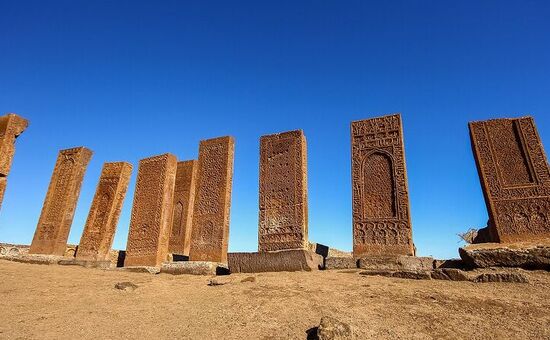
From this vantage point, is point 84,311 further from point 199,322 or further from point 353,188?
point 353,188

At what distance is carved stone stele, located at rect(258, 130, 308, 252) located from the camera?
6402mm

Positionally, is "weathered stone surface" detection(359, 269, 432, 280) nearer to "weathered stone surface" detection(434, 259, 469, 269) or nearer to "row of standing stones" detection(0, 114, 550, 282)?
"row of standing stones" detection(0, 114, 550, 282)

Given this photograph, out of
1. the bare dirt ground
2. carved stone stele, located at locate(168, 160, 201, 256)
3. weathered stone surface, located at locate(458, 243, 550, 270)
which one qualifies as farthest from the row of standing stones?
carved stone stele, located at locate(168, 160, 201, 256)

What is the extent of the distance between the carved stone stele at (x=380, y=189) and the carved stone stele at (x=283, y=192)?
1040 mm

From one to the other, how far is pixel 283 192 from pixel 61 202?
694cm

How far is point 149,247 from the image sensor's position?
8.38m

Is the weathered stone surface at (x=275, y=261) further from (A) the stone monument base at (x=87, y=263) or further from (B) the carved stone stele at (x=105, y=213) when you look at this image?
(B) the carved stone stele at (x=105, y=213)

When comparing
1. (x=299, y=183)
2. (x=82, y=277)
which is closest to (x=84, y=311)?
(x=82, y=277)

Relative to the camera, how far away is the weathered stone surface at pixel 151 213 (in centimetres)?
836

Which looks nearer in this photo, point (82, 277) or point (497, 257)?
point (497, 257)

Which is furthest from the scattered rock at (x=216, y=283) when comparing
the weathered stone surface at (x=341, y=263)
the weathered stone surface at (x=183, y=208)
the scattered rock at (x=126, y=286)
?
the weathered stone surface at (x=183, y=208)

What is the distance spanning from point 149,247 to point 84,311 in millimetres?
A: 4502

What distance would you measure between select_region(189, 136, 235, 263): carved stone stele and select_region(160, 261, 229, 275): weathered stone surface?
1.41ft

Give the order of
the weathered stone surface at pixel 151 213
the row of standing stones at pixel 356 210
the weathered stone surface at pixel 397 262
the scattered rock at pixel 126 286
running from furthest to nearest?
the weathered stone surface at pixel 151 213 < the row of standing stones at pixel 356 210 < the weathered stone surface at pixel 397 262 < the scattered rock at pixel 126 286
